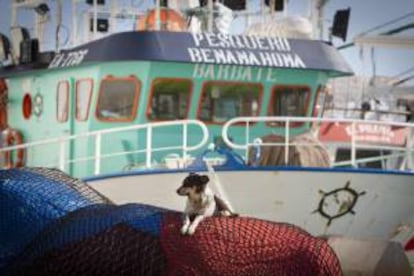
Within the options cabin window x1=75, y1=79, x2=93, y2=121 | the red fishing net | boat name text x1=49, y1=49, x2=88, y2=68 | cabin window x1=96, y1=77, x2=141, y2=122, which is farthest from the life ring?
the red fishing net

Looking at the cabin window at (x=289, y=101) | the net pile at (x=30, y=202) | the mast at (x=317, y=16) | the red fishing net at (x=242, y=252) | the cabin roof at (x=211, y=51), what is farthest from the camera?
the mast at (x=317, y=16)

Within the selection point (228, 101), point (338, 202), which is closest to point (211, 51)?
point (228, 101)

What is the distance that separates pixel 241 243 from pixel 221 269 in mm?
172

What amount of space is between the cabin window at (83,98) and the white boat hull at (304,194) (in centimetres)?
229

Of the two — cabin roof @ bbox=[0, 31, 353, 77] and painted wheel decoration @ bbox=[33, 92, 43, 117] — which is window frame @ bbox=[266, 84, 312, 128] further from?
painted wheel decoration @ bbox=[33, 92, 43, 117]

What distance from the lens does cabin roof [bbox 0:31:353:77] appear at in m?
9.96

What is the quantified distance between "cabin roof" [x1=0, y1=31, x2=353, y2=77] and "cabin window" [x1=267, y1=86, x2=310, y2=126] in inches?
13.4

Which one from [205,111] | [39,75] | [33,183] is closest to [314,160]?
[205,111]

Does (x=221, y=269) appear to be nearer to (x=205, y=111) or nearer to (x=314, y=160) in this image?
(x=314, y=160)

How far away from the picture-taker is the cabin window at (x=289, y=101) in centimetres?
1080

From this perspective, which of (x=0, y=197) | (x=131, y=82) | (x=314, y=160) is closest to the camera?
(x=0, y=197)

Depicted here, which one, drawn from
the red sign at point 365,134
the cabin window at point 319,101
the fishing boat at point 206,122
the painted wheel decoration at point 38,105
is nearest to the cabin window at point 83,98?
the fishing boat at point 206,122

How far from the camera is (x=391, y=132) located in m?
13.8

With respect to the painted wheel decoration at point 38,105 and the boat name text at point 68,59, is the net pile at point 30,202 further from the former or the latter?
the painted wheel decoration at point 38,105
